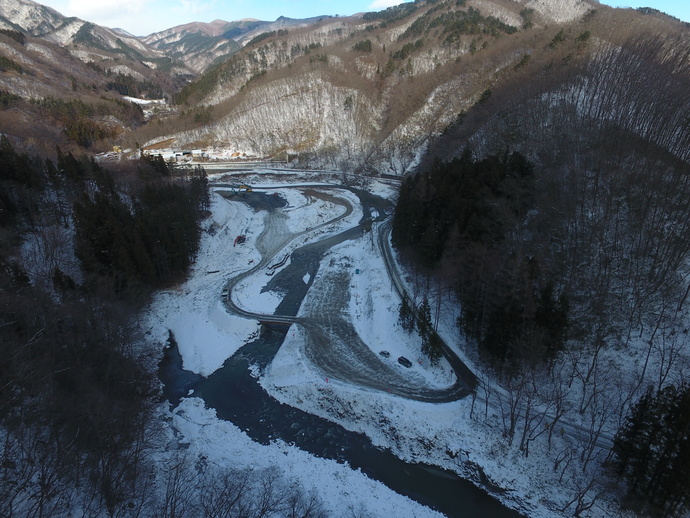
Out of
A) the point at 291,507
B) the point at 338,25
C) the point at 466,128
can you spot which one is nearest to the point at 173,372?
the point at 291,507

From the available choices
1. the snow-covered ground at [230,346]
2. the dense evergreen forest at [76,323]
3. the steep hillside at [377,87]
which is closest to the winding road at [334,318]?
the snow-covered ground at [230,346]

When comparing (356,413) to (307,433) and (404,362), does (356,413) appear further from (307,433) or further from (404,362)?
(404,362)

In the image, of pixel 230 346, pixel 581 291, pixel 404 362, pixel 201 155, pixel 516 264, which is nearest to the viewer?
pixel 516 264

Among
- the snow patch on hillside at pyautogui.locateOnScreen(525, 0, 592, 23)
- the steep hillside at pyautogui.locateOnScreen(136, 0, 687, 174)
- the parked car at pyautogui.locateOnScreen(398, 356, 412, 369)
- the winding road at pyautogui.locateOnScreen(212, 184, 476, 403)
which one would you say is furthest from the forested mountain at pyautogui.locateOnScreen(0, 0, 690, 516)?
the snow patch on hillside at pyautogui.locateOnScreen(525, 0, 592, 23)

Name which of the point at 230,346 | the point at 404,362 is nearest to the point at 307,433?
the point at 404,362

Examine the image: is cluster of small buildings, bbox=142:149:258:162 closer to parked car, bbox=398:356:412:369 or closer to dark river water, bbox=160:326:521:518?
dark river water, bbox=160:326:521:518

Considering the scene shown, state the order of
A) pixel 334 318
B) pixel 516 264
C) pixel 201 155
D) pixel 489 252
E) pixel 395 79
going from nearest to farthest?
1. pixel 516 264
2. pixel 489 252
3. pixel 334 318
4. pixel 201 155
5. pixel 395 79
